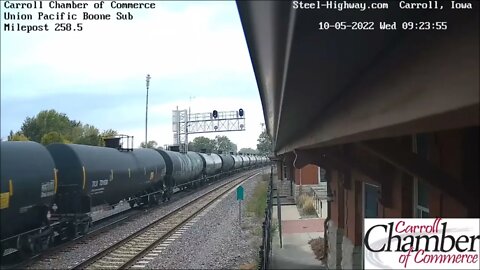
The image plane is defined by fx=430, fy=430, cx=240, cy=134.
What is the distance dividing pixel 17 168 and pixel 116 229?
6277 millimetres

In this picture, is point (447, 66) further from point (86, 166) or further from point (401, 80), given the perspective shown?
point (86, 166)

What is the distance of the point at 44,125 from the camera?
57.7m

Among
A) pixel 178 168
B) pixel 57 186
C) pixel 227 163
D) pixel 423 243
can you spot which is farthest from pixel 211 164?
pixel 423 243

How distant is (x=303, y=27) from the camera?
235 cm

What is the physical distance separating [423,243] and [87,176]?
36.9 ft

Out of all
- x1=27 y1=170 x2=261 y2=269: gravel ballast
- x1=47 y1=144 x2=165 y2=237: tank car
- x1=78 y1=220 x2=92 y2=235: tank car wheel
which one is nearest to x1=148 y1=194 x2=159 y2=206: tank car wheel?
x1=27 y1=170 x2=261 y2=269: gravel ballast

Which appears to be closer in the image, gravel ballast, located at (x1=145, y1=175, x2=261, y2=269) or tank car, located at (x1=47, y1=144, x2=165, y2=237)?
gravel ballast, located at (x1=145, y1=175, x2=261, y2=269)

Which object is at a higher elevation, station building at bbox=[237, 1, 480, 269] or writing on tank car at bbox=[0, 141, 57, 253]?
station building at bbox=[237, 1, 480, 269]

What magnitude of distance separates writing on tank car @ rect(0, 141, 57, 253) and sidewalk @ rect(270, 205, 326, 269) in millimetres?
5909

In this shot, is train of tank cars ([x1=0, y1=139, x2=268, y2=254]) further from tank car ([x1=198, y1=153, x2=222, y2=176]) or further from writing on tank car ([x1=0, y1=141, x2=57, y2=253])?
tank car ([x1=198, y1=153, x2=222, y2=176])

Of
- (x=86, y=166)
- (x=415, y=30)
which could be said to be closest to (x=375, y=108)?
(x=415, y=30)

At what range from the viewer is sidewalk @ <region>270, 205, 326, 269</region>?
10.5 metres

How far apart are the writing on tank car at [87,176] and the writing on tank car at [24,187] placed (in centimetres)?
101

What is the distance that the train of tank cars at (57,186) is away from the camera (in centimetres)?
959
